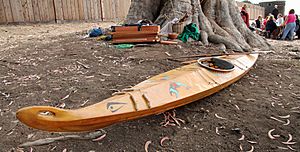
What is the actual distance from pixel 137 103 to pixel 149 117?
1.37 feet

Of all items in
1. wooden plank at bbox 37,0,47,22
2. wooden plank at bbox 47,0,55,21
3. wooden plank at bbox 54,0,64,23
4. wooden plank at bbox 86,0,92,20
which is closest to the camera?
wooden plank at bbox 37,0,47,22

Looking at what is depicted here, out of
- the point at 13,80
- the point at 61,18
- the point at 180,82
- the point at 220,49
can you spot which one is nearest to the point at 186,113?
the point at 180,82

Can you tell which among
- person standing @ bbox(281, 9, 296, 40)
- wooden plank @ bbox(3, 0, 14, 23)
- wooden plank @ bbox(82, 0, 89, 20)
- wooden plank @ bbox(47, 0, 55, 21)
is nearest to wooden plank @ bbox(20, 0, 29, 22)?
wooden plank @ bbox(3, 0, 14, 23)

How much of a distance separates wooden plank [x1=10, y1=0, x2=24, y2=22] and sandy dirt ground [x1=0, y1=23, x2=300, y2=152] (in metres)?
4.32

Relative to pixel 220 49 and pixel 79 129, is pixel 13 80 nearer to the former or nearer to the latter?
pixel 79 129

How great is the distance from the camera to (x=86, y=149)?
1809 mm

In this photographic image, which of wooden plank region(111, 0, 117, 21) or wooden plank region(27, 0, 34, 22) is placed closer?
wooden plank region(27, 0, 34, 22)

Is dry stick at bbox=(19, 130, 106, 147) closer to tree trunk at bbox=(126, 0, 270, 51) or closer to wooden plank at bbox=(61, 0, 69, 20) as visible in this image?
tree trunk at bbox=(126, 0, 270, 51)

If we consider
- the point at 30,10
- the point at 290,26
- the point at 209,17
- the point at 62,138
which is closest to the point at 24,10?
the point at 30,10

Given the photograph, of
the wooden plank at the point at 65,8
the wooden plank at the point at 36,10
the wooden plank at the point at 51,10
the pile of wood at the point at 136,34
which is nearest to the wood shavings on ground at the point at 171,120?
the pile of wood at the point at 136,34

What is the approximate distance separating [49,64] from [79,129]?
104 inches

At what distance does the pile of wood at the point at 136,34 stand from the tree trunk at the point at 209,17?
995 mm

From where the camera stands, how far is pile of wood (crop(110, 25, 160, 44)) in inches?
191

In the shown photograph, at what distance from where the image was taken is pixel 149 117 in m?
2.24
